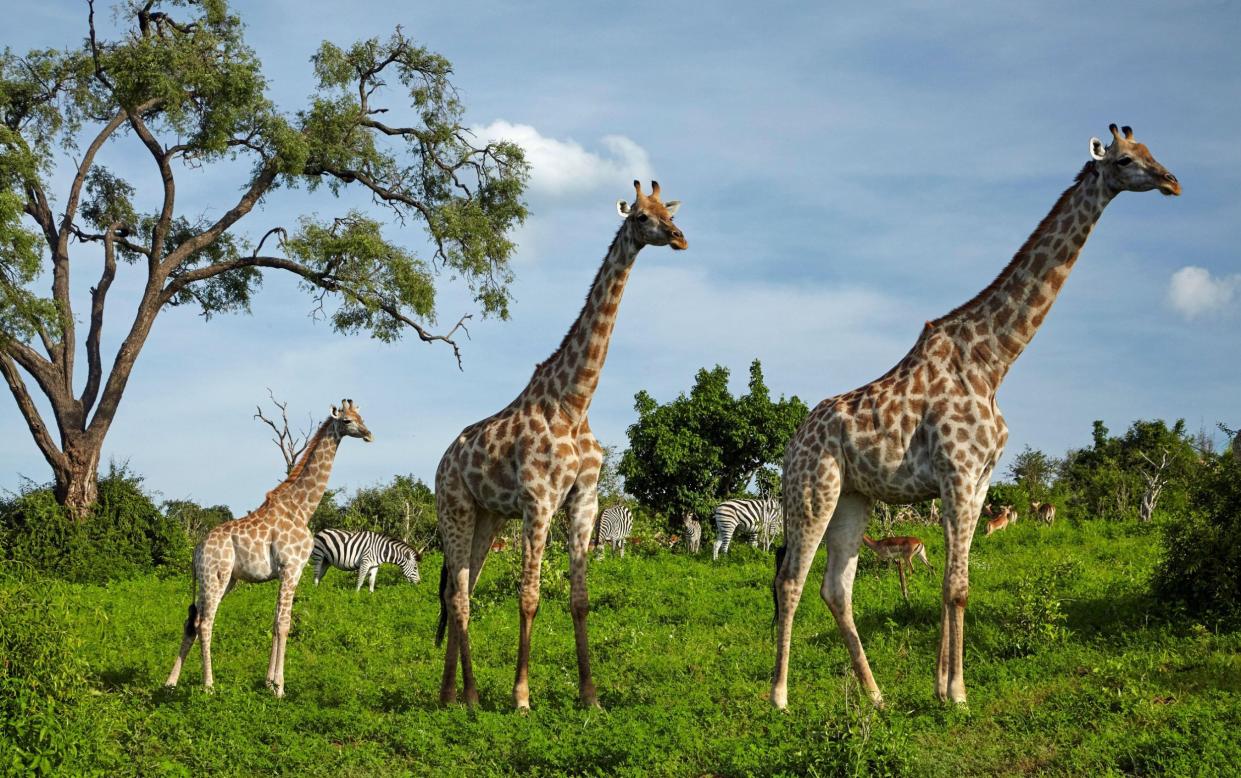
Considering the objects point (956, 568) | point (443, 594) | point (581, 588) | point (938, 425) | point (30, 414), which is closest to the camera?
point (956, 568)

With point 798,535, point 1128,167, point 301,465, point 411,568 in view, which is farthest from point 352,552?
point 1128,167

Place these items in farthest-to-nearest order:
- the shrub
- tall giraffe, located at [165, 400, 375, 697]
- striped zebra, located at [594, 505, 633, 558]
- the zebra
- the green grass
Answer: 1. striped zebra, located at [594, 505, 633, 558]
2. the zebra
3. tall giraffe, located at [165, 400, 375, 697]
4. the shrub
5. the green grass

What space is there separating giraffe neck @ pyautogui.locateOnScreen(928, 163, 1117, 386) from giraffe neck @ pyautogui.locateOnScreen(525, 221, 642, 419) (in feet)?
10.4

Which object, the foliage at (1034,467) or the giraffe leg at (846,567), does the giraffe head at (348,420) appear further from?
the foliage at (1034,467)

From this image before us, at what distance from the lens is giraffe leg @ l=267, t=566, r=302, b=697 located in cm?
1278

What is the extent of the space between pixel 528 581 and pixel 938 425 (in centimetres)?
383

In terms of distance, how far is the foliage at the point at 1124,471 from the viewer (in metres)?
25.8

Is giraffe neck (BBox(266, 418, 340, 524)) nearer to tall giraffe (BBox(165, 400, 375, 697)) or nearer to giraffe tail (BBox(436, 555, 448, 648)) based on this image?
tall giraffe (BBox(165, 400, 375, 697))

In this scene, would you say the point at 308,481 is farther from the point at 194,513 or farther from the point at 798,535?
the point at 194,513

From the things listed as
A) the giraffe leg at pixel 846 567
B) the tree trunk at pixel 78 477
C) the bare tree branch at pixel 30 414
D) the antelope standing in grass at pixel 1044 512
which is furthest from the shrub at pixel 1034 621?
the bare tree branch at pixel 30 414

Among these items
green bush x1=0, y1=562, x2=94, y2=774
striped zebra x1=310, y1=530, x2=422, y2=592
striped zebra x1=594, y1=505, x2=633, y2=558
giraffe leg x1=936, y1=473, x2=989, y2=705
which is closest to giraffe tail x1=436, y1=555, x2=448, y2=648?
green bush x1=0, y1=562, x2=94, y2=774

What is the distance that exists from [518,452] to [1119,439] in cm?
3286

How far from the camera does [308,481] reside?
1430 cm

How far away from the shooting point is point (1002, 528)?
21047 millimetres
